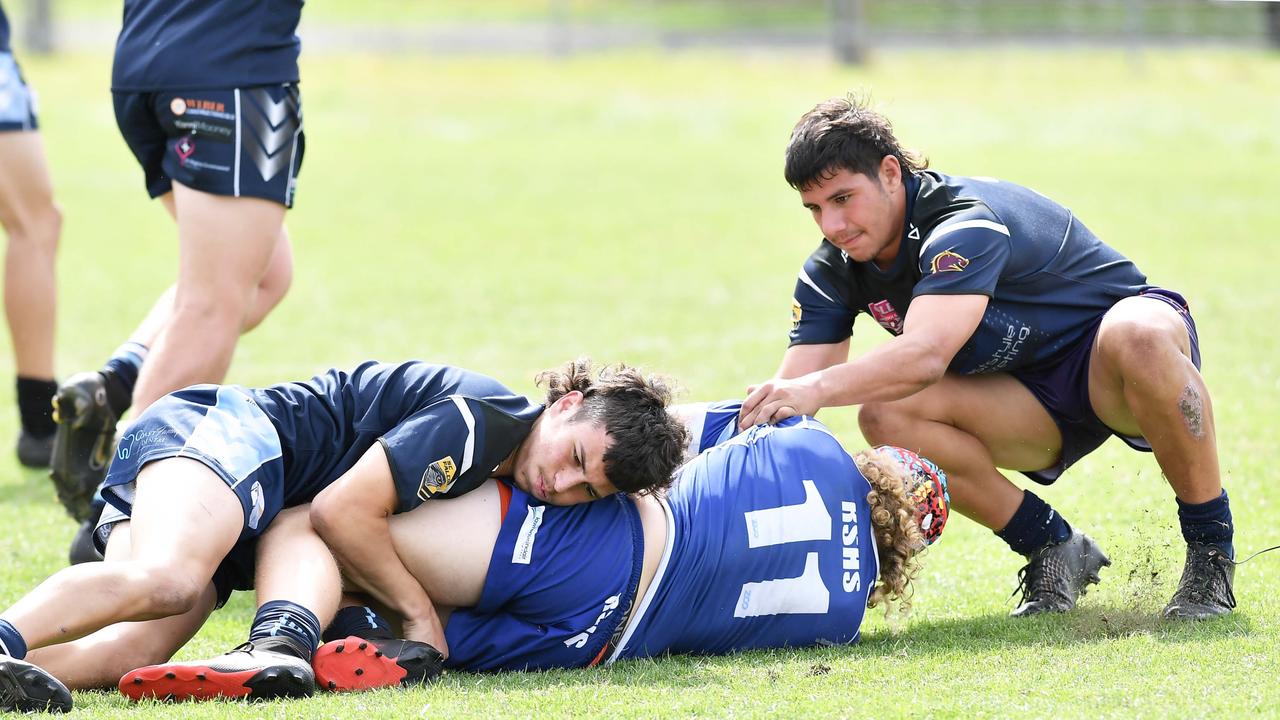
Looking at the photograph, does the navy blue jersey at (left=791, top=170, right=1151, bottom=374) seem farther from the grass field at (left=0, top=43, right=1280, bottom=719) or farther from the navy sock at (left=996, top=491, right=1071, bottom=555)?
the grass field at (left=0, top=43, right=1280, bottom=719)

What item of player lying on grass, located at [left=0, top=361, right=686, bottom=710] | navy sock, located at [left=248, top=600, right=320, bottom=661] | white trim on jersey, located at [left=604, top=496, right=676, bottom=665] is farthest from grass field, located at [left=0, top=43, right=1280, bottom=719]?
player lying on grass, located at [left=0, top=361, right=686, bottom=710]

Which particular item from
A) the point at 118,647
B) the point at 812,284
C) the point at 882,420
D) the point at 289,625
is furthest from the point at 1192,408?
the point at 118,647

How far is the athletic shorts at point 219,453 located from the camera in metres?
3.64

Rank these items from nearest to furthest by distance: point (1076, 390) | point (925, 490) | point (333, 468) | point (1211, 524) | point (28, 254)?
point (333, 468), point (925, 490), point (1211, 524), point (1076, 390), point (28, 254)

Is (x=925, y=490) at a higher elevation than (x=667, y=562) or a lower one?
higher

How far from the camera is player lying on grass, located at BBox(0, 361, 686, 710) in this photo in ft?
11.4

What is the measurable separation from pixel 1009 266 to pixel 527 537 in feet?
5.02

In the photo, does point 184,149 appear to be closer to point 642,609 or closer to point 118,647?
point 118,647

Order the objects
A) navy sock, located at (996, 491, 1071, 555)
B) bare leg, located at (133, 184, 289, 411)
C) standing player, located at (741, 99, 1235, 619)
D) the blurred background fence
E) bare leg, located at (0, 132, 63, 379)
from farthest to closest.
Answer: the blurred background fence, bare leg, located at (0, 132, 63, 379), bare leg, located at (133, 184, 289, 411), navy sock, located at (996, 491, 1071, 555), standing player, located at (741, 99, 1235, 619)

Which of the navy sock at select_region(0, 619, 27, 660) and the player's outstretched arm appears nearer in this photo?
the navy sock at select_region(0, 619, 27, 660)

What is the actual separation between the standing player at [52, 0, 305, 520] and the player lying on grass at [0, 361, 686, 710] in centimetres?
107

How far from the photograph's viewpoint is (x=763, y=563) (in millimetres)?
3797

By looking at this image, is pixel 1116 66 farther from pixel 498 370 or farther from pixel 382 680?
pixel 382 680

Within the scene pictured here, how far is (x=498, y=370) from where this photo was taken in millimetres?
7711
